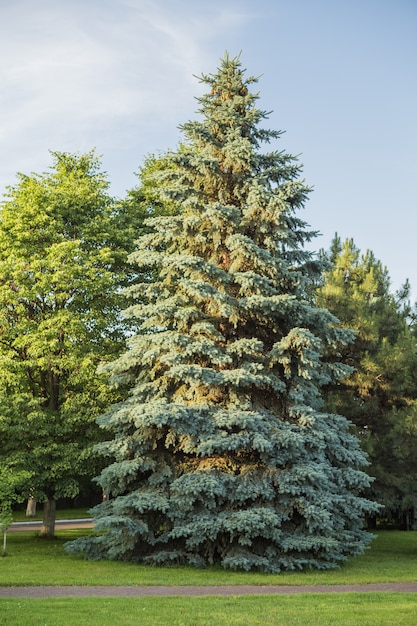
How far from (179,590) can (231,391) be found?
17.7 ft

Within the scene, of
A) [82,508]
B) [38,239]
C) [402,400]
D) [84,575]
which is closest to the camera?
[84,575]

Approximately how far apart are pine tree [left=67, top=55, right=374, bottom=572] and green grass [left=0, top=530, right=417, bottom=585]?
45 cm

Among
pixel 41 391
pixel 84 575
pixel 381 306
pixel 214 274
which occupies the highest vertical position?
pixel 381 306

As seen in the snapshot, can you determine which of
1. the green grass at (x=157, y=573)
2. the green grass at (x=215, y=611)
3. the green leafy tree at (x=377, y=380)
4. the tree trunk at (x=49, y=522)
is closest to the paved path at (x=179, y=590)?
the green grass at (x=157, y=573)

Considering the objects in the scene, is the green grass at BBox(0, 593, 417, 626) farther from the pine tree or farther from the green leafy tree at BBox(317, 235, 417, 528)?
the green leafy tree at BBox(317, 235, 417, 528)

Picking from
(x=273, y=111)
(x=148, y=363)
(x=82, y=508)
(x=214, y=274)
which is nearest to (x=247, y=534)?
(x=148, y=363)

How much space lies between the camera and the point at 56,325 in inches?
786

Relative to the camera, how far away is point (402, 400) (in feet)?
78.1

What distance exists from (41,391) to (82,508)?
25.7m

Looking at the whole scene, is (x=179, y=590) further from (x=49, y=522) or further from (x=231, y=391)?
(x=49, y=522)

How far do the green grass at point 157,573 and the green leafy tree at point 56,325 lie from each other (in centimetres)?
296

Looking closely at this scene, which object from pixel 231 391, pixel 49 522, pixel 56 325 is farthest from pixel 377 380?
pixel 49 522

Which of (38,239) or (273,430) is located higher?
(38,239)

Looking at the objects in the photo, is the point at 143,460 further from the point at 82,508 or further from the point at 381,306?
the point at 82,508
